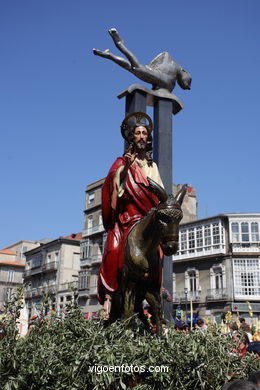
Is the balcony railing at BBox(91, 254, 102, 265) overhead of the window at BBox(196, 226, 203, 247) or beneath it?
beneath

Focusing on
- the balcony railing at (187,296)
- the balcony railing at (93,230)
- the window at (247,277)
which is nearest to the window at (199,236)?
the window at (247,277)

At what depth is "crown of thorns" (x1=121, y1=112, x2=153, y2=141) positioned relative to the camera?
614 cm

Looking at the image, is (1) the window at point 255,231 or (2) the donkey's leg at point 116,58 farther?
(1) the window at point 255,231

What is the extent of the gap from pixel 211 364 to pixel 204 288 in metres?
35.2

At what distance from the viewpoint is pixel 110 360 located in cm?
326

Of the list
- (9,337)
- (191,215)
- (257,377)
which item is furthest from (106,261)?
(191,215)

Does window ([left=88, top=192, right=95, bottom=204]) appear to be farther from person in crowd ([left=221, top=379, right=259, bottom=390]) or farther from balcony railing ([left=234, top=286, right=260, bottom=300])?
person in crowd ([left=221, top=379, right=259, bottom=390])

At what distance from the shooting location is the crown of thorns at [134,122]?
20.1ft

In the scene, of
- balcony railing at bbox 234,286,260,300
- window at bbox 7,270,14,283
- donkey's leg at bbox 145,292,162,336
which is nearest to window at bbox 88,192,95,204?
balcony railing at bbox 234,286,260,300

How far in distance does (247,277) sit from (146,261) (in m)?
33.1

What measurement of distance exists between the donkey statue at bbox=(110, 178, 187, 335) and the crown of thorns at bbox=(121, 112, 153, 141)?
1.56 metres

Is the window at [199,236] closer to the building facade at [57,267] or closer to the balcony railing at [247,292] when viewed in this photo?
the balcony railing at [247,292]

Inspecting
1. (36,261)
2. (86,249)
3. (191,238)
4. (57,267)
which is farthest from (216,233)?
(36,261)

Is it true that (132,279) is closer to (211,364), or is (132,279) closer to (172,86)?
(211,364)
